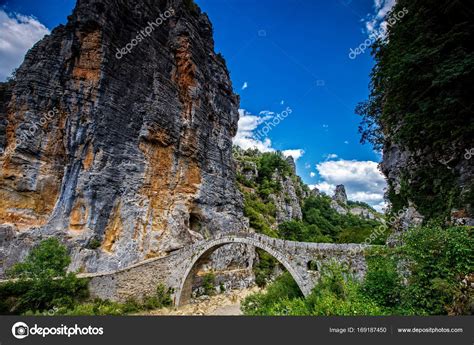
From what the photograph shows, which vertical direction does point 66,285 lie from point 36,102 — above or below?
below

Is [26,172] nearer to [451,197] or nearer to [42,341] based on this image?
[42,341]

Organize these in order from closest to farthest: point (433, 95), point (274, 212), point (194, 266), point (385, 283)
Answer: point (385, 283)
point (433, 95)
point (194, 266)
point (274, 212)

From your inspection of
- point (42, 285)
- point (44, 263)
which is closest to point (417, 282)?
point (42, 285)

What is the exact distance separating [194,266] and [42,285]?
6.90 meters

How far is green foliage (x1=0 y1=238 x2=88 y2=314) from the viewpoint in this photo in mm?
9086

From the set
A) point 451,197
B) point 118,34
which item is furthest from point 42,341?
point 118,34

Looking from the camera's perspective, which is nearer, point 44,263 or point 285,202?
point 44,263

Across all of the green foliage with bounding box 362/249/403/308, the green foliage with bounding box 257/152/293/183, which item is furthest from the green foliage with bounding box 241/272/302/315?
the green foliage with bounding box 257/152/293/183

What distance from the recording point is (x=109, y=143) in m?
15.4

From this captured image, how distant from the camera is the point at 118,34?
17109mm

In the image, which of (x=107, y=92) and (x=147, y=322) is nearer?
(x=147, y=322)

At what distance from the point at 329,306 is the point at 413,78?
6.91m

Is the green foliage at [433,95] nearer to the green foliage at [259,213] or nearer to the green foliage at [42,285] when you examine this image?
the green foliage at [42,285]

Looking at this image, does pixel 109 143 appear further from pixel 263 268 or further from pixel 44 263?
pixel 263 268
